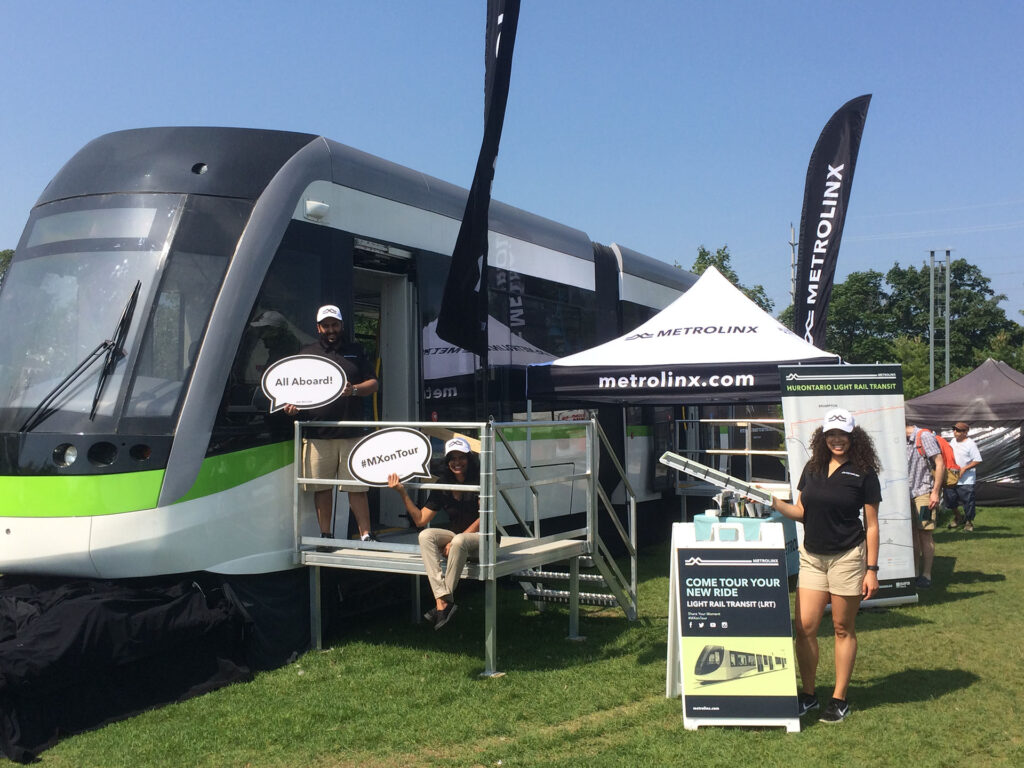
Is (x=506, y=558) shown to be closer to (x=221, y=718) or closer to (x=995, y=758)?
(x=221, y=718)

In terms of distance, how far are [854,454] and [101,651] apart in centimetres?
424

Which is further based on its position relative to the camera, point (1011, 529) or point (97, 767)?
point (1011, 529)

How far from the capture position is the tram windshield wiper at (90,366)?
5.63 m

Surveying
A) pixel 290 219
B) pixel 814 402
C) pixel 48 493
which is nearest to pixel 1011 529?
pixel 814 402

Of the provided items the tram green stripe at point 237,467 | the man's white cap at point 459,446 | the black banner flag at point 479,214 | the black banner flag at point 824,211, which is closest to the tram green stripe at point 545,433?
the black banner flag at point 479,214

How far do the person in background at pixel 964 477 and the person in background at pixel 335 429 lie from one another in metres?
10.7

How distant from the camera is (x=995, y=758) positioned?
4.87m

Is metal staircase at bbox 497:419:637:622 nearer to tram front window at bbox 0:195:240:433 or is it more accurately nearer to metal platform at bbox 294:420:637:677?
metal platform at bbox 294:420:637:677

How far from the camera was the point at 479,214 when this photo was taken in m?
7.36

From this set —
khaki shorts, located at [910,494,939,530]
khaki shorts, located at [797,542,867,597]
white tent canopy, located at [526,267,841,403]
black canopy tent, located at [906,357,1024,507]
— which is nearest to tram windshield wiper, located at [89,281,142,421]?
white tent canopy, located at [526,267,841,403]

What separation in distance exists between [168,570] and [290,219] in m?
2.33

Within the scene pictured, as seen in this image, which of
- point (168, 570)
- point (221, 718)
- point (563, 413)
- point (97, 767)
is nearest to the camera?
point (97, 767)

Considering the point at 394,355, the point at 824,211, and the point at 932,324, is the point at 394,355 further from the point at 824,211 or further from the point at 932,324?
the point at 932,324

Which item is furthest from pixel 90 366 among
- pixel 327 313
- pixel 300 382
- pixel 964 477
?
pixel 964 477
